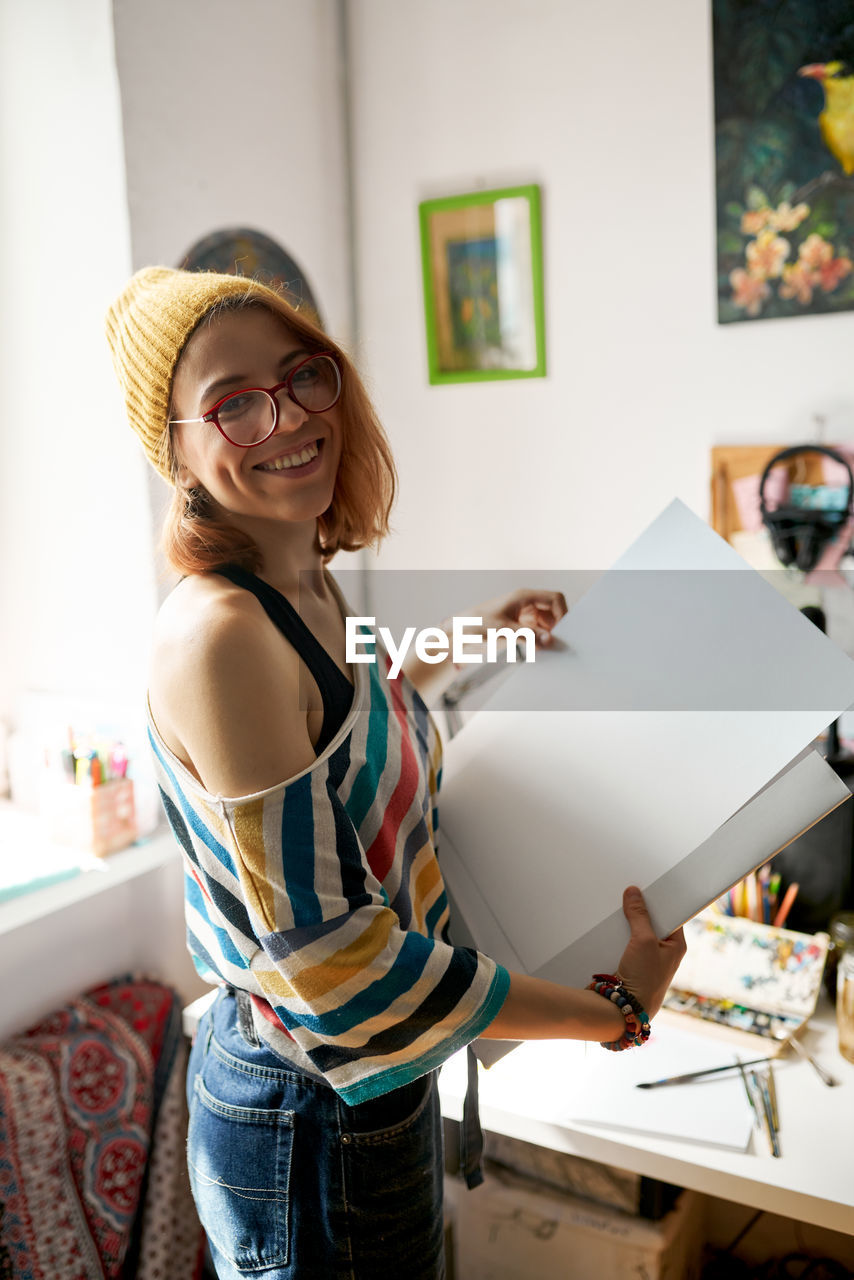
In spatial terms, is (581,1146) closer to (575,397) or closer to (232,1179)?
(232,1179)

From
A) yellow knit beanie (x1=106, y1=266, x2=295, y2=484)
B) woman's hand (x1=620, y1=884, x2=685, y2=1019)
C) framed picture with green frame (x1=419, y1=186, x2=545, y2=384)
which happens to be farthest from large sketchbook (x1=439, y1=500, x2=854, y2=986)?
framed picture with green frame (x1=419, y1=186, x2=545, y2=384)

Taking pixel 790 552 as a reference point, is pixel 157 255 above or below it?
above

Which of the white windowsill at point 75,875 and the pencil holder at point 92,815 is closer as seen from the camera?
the white windowsill at point 75,875

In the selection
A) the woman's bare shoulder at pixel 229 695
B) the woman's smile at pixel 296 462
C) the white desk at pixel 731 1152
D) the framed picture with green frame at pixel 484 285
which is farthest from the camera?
the framed picture with green frame at pixel 484 285

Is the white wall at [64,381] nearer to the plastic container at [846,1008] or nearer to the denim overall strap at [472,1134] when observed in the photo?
the denim overall strap at [472,1134]

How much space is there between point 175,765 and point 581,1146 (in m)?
0.67

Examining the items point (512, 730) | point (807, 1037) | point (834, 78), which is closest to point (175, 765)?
point (512, 730)

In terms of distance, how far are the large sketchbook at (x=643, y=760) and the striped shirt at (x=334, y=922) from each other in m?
0.14

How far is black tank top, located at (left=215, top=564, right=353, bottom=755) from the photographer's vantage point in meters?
0.75

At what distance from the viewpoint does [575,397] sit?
1599 mm

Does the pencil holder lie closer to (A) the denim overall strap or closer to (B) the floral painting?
(A) the denim overall strap

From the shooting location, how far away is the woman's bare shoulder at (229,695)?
0.67m

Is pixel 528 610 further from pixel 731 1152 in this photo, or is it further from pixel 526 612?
pixel 731 1152

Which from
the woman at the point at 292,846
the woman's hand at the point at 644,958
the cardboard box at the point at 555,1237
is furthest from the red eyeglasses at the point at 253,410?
the cardboard box at the point at 555,1237
